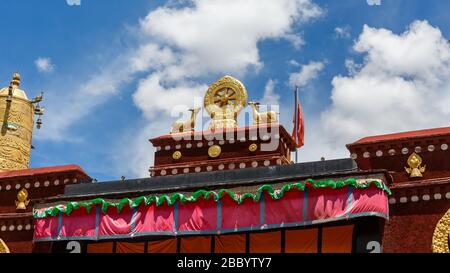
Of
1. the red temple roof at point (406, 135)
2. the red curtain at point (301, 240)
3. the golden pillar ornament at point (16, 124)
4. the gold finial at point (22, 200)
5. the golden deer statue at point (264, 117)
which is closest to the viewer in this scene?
the red curtain at point (301, 240)

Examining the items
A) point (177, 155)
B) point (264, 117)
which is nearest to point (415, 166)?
point (264, 117)

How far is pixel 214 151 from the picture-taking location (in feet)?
87.7

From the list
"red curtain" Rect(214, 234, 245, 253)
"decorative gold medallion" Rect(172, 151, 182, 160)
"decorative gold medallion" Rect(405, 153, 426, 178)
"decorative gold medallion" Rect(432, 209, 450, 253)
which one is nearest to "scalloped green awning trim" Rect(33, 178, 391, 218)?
"red curtain" Rect(214, 234, 245, 253)

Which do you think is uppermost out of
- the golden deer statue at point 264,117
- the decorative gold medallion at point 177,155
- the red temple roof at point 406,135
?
the golden deer statue at point 264,117

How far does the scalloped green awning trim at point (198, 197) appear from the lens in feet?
64.3

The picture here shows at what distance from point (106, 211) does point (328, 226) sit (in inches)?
295

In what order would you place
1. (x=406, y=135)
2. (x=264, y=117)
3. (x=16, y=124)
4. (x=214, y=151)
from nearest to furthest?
A: (x=406, y=135), (x=214, y=151), (x=264, y=117), (x=16, y=124)

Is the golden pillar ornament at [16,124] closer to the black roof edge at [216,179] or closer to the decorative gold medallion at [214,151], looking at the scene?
the black roof edge at [216,179]

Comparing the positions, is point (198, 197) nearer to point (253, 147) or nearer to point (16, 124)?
point (253, 147)

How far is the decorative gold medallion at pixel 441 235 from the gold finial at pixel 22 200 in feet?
50.3

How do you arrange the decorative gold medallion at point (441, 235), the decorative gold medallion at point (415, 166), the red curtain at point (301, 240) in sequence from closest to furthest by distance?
the decorative gold medallion at point (441, 235) < the red curtain at point (301, 240) < the decorative gold medallion at point (415, 166)

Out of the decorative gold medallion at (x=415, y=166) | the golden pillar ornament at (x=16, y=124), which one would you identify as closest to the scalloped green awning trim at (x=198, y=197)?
the decorative gold medallion at (x=415, y=166)

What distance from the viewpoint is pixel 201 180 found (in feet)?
73.6

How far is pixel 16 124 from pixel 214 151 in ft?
35.2
